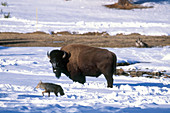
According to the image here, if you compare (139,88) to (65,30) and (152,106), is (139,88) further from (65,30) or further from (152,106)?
(65,30)

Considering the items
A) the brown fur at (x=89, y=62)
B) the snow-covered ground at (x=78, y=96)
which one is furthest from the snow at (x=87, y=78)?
the brown fur at (x=89, y=62)

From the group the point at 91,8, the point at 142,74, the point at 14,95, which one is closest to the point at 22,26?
the point at 91,8

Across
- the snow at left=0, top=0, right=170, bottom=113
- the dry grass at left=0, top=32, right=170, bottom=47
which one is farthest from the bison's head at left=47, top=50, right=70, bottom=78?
the dry grass at left=0, top=32, right=170, bottom=47

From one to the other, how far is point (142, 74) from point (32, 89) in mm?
6157

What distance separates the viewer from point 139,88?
10055 mm

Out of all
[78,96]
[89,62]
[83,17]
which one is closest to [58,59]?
[89,62]

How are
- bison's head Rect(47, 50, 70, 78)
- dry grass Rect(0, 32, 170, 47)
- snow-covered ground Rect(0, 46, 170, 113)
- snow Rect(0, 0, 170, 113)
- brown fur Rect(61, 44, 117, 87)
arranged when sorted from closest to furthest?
snow-covered ground Rect(0, 46, 170, 113) < snow Rect(0, 0, 170, 113) < brown fur Rect(61, 44, 117, 87) < bison's head Rect(47, 50, 70, 78) < dry grass Rect(0, 32, 170, 47)

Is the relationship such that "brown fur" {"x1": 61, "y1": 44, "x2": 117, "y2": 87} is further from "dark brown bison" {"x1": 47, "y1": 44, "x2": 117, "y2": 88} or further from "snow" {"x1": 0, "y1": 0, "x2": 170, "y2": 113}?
"snow" {"x1": 0, "y1": 0, "x2": 170, "y2": 113}

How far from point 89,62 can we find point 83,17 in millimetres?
28784

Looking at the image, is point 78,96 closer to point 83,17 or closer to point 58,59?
point 58,59

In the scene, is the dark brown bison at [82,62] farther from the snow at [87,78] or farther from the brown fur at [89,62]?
the snow at [87,78]

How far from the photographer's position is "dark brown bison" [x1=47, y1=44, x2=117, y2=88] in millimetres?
10219

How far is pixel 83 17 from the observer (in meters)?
39.0

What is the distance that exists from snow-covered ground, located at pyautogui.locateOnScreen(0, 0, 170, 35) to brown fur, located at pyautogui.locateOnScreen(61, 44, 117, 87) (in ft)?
62.0
